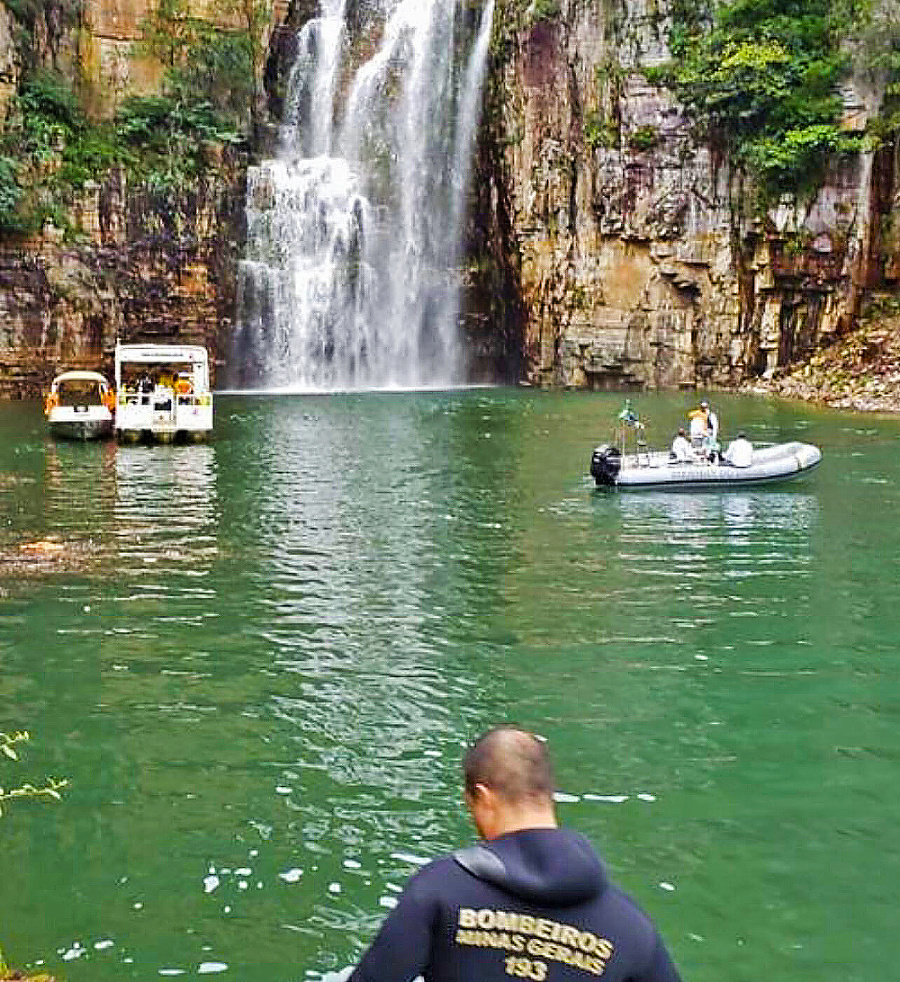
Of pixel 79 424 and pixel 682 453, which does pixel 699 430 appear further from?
pixel 79 424

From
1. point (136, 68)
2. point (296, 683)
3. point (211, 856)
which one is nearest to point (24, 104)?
point (136, 68)

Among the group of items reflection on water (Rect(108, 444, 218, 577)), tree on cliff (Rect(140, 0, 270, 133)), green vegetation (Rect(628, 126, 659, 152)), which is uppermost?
tree on cliff (Rect(140, 0, 270, 133))

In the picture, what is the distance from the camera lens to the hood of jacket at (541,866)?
3.42 metres

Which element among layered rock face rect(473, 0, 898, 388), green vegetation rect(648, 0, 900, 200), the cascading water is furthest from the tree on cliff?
green vegetation rect(648, 0, 900, 200)

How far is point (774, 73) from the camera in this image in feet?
171

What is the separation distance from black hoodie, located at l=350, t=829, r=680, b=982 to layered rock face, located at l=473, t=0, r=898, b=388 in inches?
2005

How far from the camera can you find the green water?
8156 millimetres

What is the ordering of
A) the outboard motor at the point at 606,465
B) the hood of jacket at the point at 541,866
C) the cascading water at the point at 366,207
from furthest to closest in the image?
the cascading water at the point at 366,207 → the outboard motor at the point at 606,465 → the hood of jacket at the point at 541,866

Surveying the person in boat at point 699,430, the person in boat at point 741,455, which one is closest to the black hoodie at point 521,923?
the person in boat at point 741,455

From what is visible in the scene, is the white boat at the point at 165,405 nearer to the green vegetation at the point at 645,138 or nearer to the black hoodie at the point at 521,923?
the green vegetation at the point at 645,138

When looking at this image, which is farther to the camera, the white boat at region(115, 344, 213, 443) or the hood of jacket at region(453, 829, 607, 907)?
the white boat at region(115, 344, 213, 443)

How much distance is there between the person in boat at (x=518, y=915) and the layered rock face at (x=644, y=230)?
2002 inches

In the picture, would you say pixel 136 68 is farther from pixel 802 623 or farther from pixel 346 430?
pixel 802 623

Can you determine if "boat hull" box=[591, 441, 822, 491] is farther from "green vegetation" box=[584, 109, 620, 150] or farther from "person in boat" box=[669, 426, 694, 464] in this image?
"green vegetation" box=[584, 109, 620, 150]
